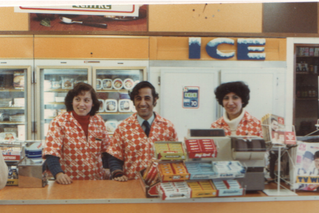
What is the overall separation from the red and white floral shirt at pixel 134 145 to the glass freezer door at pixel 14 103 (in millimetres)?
2295

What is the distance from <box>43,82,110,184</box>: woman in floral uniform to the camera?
2.14m

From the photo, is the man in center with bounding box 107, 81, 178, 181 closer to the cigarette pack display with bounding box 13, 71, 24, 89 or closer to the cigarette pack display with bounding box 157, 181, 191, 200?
the cigarette pack display with bounding box 157, 181, 191, 200

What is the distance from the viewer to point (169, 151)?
5.05ft

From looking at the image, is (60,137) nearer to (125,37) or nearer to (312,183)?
(312,183)

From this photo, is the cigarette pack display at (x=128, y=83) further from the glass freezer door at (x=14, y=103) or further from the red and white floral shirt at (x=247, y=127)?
the red and white floral shirt at (x=247, y=127)

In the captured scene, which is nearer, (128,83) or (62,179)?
(62,179)

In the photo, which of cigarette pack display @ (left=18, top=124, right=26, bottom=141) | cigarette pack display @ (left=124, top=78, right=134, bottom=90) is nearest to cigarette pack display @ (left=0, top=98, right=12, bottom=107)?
cigarette pack display @ (left=18, top=124, right=26, bottom=141)

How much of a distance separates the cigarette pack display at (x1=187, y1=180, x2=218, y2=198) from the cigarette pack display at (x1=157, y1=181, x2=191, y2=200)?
0.11 feet

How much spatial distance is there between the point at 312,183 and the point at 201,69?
245cm

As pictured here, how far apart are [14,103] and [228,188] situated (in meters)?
3.53

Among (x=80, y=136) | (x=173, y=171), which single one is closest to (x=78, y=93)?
(x=80, y=136)

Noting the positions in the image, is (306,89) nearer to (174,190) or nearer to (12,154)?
(174,190)

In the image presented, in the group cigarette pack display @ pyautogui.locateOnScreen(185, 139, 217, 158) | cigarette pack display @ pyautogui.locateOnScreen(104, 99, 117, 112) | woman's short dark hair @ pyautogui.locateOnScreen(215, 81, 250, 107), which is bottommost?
cigarette pack display @ pyautogui.locateOnScreen(185, 139, 217, 158)

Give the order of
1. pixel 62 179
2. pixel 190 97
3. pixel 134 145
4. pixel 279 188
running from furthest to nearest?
pixel 190 97
pixel 134 145
pixel 62 179
pixel 279 188
